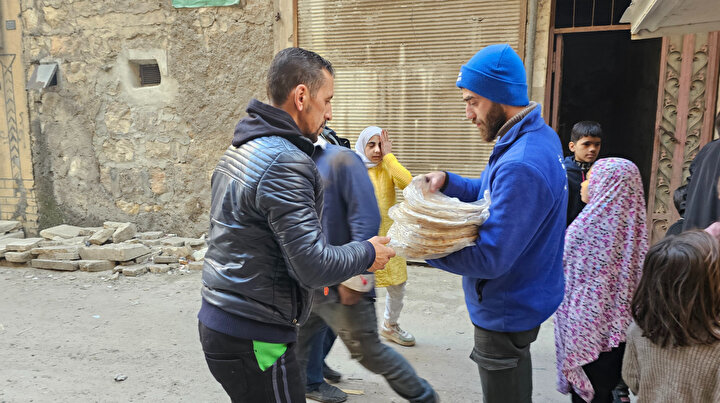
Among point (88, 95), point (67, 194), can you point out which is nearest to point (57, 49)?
point (88, 95)

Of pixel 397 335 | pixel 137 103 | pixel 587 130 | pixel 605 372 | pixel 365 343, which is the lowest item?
pixel 397 335

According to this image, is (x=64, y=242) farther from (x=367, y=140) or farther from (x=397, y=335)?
(x=397, y=335)

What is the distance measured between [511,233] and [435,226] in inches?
9.9

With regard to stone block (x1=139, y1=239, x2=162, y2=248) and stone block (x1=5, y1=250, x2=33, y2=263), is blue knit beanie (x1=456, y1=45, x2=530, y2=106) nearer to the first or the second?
stone block (x1=139, y1=239, x2=162, y2=248)

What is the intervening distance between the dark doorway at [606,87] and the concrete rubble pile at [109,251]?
616 centimetres

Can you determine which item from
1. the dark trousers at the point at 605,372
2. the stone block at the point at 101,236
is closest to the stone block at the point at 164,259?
the stone block at the point at 101,236

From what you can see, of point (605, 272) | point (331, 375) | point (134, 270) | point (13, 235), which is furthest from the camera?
point (13, 235)

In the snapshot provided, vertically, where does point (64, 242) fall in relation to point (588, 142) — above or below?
below

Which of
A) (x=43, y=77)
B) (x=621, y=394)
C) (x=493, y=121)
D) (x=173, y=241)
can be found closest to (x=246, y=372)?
(x=493, y=121)

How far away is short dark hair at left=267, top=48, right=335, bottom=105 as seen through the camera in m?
1.72

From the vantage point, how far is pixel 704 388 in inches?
61.4

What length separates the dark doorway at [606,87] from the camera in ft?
26.8

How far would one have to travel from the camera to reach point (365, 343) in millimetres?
2439

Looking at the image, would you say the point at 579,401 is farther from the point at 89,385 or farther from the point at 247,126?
the point at 89,385
